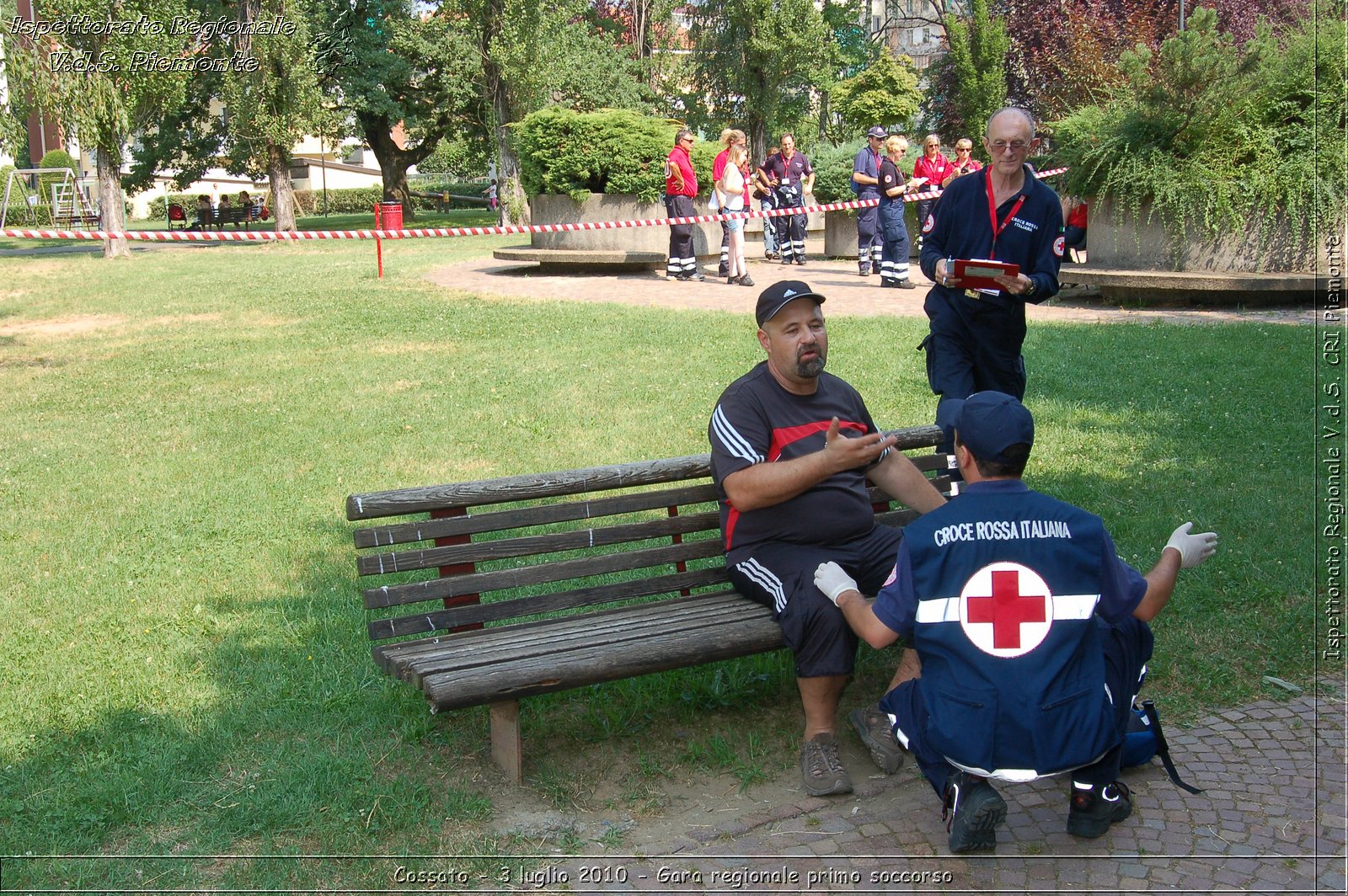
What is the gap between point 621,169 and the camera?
18344mm

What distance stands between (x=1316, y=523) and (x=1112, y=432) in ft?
6.27

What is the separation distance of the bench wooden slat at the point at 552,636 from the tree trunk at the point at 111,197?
2543 centimetres

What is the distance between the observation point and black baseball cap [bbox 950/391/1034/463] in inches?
129

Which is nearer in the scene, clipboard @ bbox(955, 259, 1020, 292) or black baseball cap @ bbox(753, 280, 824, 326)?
black baseball cap @ bbox(753, 280, 824, 326)

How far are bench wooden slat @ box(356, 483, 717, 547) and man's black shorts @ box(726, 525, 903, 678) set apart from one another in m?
0.36

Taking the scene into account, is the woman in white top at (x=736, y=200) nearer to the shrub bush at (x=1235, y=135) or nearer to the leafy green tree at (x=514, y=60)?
the shrub bush at (x=1235, y=135)

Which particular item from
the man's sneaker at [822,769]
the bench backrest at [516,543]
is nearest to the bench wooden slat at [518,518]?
the bench backrest at [516,543]

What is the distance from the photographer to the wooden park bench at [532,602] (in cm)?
381

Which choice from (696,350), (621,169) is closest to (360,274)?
A: (621,169)

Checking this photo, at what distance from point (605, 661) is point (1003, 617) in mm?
1310

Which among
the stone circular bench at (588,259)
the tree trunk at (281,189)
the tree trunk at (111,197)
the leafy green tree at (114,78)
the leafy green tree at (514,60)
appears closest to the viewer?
the stone circular bench at (588,259)

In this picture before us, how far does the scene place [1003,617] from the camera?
3.20 m

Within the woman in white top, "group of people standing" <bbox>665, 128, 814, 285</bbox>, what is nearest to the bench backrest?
the woman in white top

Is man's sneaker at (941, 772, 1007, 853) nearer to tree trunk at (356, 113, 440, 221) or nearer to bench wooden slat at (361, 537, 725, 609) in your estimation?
bench wooden slat at (361, 537, 725, 609)
